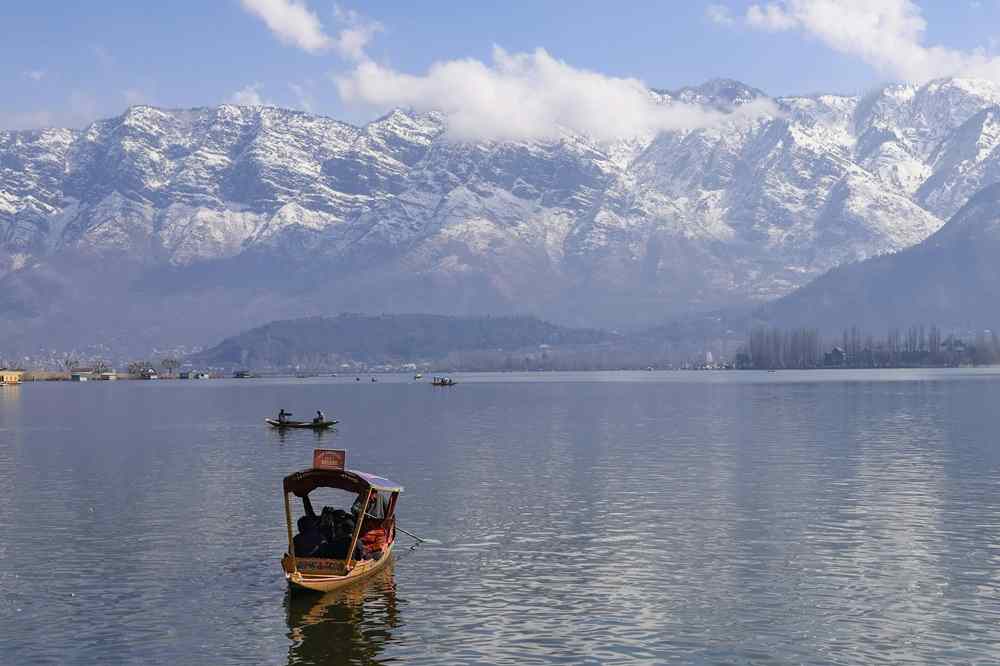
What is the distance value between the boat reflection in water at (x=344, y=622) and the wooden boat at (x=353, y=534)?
24.9 inches

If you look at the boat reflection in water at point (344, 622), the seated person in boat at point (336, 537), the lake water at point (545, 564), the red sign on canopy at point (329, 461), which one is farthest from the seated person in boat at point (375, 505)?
the boat reflection in water at point (344, 622)

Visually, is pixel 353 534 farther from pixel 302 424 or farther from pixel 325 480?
pixel 302 424

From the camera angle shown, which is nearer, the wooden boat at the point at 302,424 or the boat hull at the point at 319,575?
the boat hull at the point at 319,575

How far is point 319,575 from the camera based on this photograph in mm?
62156

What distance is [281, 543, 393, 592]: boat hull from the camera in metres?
61.0

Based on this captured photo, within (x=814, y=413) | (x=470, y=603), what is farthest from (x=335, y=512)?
(x=814, y=413)

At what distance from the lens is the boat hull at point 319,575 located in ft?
200

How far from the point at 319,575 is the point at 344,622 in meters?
4.63

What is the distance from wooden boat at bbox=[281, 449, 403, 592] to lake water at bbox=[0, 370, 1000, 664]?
3.14ft

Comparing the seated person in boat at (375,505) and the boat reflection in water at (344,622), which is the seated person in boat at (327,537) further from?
the boat reflection in water at (344,622)

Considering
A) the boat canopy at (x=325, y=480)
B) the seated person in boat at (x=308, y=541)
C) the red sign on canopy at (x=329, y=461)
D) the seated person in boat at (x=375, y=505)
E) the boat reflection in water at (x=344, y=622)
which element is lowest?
the boat reflection in water at (x=344, y=622)

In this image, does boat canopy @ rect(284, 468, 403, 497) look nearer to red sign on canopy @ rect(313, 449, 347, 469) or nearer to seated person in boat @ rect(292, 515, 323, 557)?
red sign on canopy @ rect(313, 449, 347, 469)

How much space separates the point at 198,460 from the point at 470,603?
73721mm

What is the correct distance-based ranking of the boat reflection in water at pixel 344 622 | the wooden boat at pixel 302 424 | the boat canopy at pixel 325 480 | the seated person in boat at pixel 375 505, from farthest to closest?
1. the wooden boat at pixel 302 424
2. the seated person in boat at pixel 375 505
3. the boat canopy at pixel 325 480
4. the boat reflection in water at pixel 344 622
